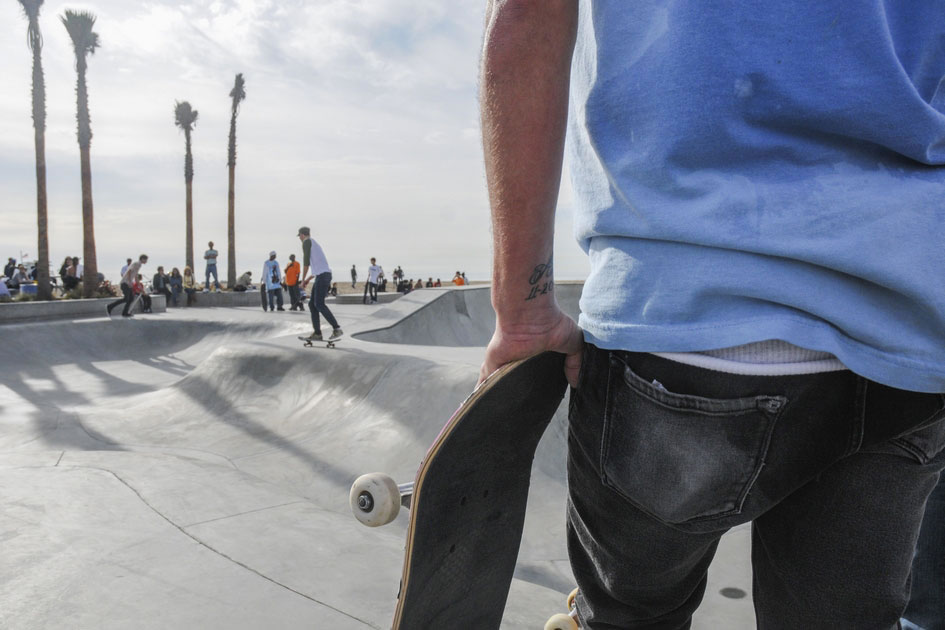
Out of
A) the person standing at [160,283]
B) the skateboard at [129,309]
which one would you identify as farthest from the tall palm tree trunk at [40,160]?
the person standing at [160,283]

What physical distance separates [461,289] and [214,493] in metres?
9.76

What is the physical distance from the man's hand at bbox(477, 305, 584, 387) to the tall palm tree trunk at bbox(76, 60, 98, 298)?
21641 mm

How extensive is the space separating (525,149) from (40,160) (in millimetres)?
21354

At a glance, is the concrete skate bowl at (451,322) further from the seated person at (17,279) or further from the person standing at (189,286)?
the seated person at (17,279)

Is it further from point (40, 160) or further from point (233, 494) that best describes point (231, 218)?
point (233, 494)

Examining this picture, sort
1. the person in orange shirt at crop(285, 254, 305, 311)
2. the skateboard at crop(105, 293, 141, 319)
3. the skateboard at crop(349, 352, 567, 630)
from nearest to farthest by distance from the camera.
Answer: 1. the skateboard at crop(349, 352, 567, 630)
2. the skateboard at crop(105, 293, 141, 319)
3. the person in orange shirt at crop(285, 254, 305, 311)

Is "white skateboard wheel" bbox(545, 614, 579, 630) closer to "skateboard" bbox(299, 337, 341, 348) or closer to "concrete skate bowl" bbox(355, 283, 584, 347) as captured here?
"skateboard" bbox(299, 337, 341, 348)

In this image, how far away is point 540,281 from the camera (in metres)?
1.00

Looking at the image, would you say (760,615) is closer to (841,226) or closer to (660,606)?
(660,606)

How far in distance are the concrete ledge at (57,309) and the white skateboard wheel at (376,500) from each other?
1710 centimetres

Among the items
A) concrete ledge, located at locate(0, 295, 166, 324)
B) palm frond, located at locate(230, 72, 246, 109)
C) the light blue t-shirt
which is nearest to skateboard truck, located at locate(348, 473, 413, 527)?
the light blue t-shirt

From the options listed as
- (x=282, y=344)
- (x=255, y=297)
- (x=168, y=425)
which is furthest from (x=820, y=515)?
(x=255, y=297)

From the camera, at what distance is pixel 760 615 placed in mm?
1093

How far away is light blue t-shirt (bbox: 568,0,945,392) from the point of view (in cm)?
82
